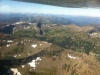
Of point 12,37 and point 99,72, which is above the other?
point 12,37

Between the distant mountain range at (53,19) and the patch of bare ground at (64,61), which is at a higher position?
the distant mountain range at (53,19)

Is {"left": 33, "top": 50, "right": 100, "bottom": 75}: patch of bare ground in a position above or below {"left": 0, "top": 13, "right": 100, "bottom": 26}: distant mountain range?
below

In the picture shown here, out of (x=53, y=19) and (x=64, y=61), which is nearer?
(x=53, y=19)

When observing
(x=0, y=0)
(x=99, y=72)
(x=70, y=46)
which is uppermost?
(x=0, y=0)

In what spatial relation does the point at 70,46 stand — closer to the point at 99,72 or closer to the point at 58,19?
the point at 58,19

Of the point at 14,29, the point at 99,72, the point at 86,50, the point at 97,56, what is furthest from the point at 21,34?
the point at 99,72

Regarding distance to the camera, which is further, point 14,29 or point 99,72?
point 99,72

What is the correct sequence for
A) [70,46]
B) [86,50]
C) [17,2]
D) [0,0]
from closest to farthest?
[0,0] < [17,2] < [70,46] < [86,50]

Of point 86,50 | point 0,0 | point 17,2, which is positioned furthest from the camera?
point 86,50

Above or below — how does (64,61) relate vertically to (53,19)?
below

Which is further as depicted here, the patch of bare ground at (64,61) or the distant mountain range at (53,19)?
the patch of bare ground at (64,61)

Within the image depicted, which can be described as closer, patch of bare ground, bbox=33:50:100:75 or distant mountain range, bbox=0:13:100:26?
distant mountain range, bbox=0:13:100:26
